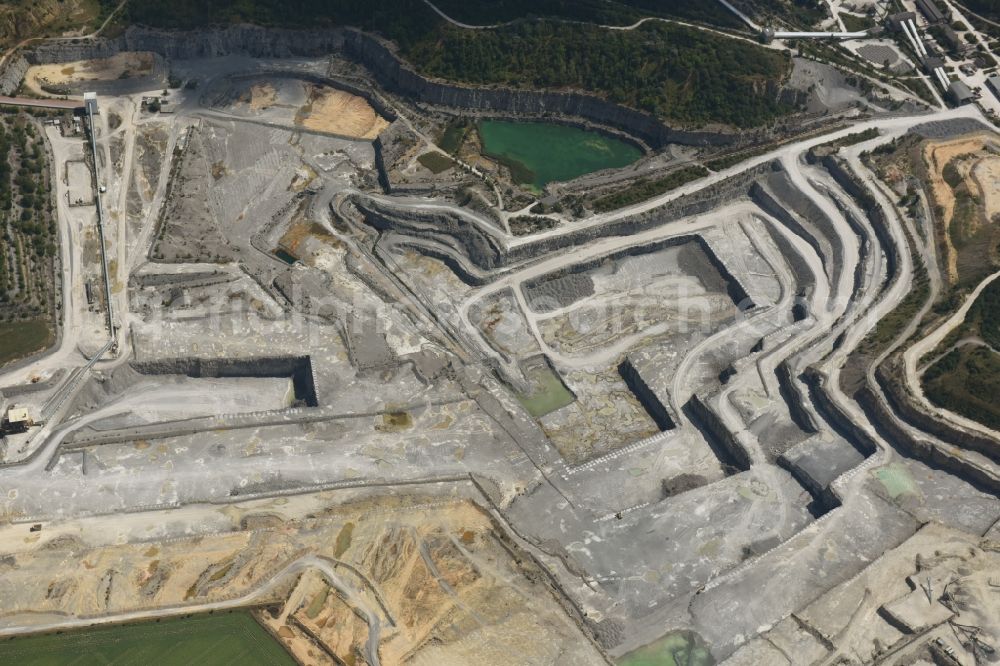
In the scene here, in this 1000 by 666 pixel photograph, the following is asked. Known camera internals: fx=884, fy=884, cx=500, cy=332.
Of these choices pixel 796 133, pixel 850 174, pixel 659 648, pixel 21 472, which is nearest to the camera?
pixel 659 648

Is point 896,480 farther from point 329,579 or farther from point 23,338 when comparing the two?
point 23,338

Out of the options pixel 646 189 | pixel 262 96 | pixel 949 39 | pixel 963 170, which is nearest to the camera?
pixel 963 170

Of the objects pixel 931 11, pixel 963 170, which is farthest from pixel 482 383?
pixel 931 11

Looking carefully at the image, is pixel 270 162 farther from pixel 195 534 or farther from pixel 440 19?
pixel 195 534

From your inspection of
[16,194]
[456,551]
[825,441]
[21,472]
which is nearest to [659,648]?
[456,551]

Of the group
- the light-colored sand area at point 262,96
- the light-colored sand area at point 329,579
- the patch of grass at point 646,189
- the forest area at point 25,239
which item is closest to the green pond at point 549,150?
the patch of grass at point 646,189

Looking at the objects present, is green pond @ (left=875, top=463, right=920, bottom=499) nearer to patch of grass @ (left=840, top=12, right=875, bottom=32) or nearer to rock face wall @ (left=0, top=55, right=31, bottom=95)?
patch of grass @ (left=840, top=12, right=875, bottom=32)
